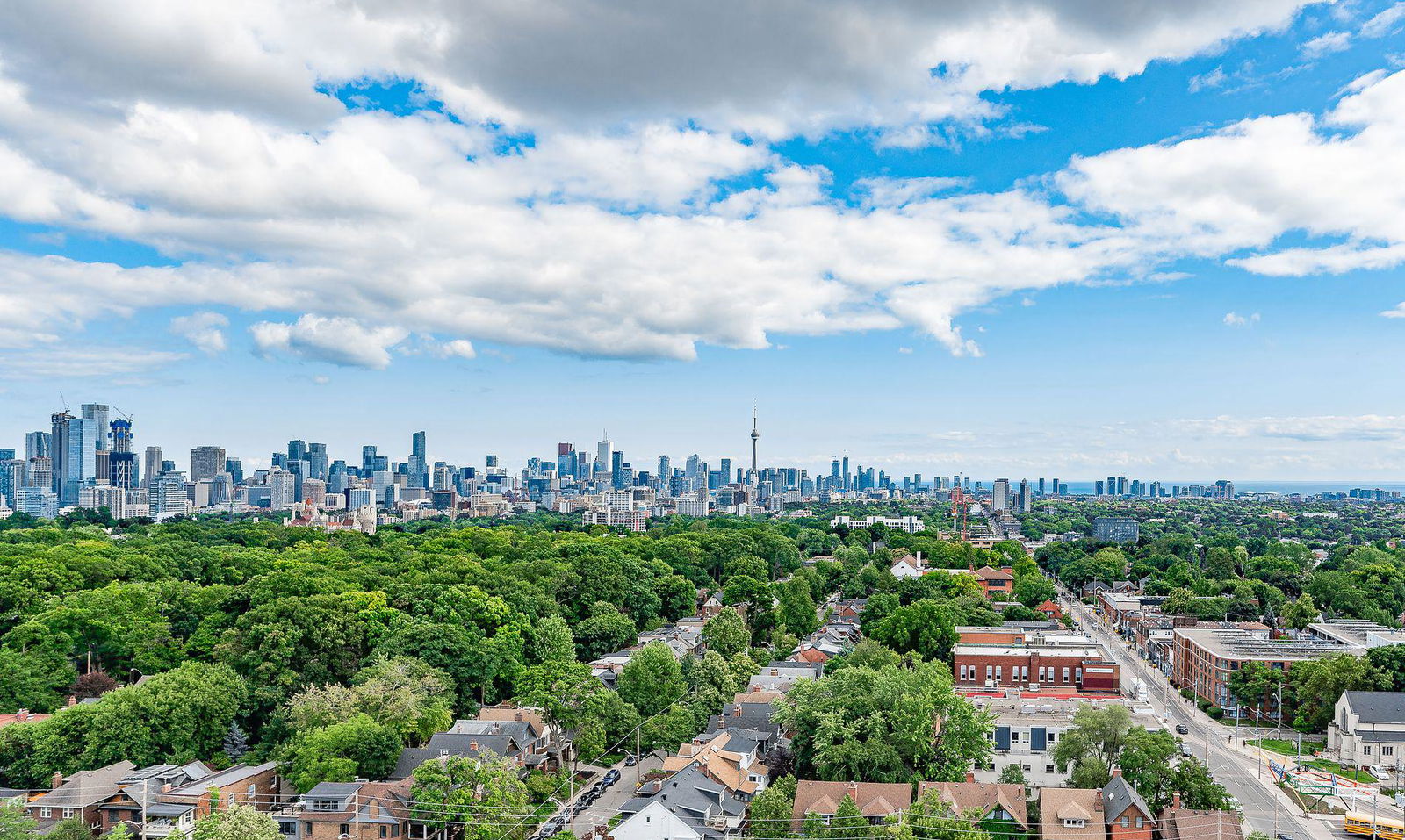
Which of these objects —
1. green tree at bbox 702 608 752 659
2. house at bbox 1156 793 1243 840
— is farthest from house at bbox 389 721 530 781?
house at bbox 1156 793 1243 840

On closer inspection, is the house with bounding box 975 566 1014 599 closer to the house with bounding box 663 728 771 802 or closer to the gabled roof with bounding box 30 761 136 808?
the house with bounding box 663 728 771 802

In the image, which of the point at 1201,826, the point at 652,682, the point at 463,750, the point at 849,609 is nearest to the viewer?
the point at 1201,826

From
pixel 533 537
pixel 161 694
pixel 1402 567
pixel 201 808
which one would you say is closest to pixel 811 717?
pixel 201 808

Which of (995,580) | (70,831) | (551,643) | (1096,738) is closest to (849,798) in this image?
(1096,738)

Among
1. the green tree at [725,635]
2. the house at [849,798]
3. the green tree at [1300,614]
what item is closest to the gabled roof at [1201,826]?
the house at [849,798]

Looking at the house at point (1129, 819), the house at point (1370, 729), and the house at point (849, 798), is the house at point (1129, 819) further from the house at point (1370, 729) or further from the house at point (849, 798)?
the house at point (1370, 729)

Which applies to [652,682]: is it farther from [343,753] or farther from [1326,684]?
[1326,684]

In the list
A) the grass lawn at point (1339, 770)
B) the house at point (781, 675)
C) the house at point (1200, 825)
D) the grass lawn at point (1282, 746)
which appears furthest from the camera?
the house at point (781, 675)
